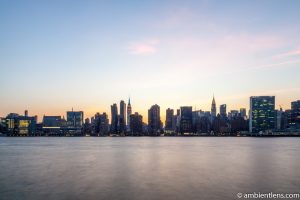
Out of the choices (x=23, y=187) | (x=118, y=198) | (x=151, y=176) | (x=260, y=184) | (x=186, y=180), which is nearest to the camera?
(x=118, y=198)

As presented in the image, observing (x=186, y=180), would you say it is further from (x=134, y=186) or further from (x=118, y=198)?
(x=118, y=198)

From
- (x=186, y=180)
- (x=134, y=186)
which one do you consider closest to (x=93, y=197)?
(x=134, y=186)

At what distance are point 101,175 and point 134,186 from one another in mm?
12198

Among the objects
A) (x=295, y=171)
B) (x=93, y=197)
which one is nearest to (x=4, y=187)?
(x=93, y=197)

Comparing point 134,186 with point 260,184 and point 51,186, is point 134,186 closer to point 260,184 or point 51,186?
point 51,186

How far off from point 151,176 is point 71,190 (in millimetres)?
16773

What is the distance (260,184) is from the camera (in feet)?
147

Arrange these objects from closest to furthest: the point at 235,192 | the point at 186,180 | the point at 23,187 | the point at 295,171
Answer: the point at 235,192 < the point at 23,187 < the point at 186,180 < the point at 295,171

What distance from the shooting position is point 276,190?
40.3 metres

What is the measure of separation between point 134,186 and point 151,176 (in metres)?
10.0

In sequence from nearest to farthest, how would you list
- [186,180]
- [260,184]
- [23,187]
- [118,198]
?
[118,198] < [23,187] < [260,184] < [186,180]

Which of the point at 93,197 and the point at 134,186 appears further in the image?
the point at 134,186

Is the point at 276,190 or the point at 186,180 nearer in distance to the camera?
the point at 276,190

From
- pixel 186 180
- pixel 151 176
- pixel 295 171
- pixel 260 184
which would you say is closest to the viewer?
pixel 260 184
